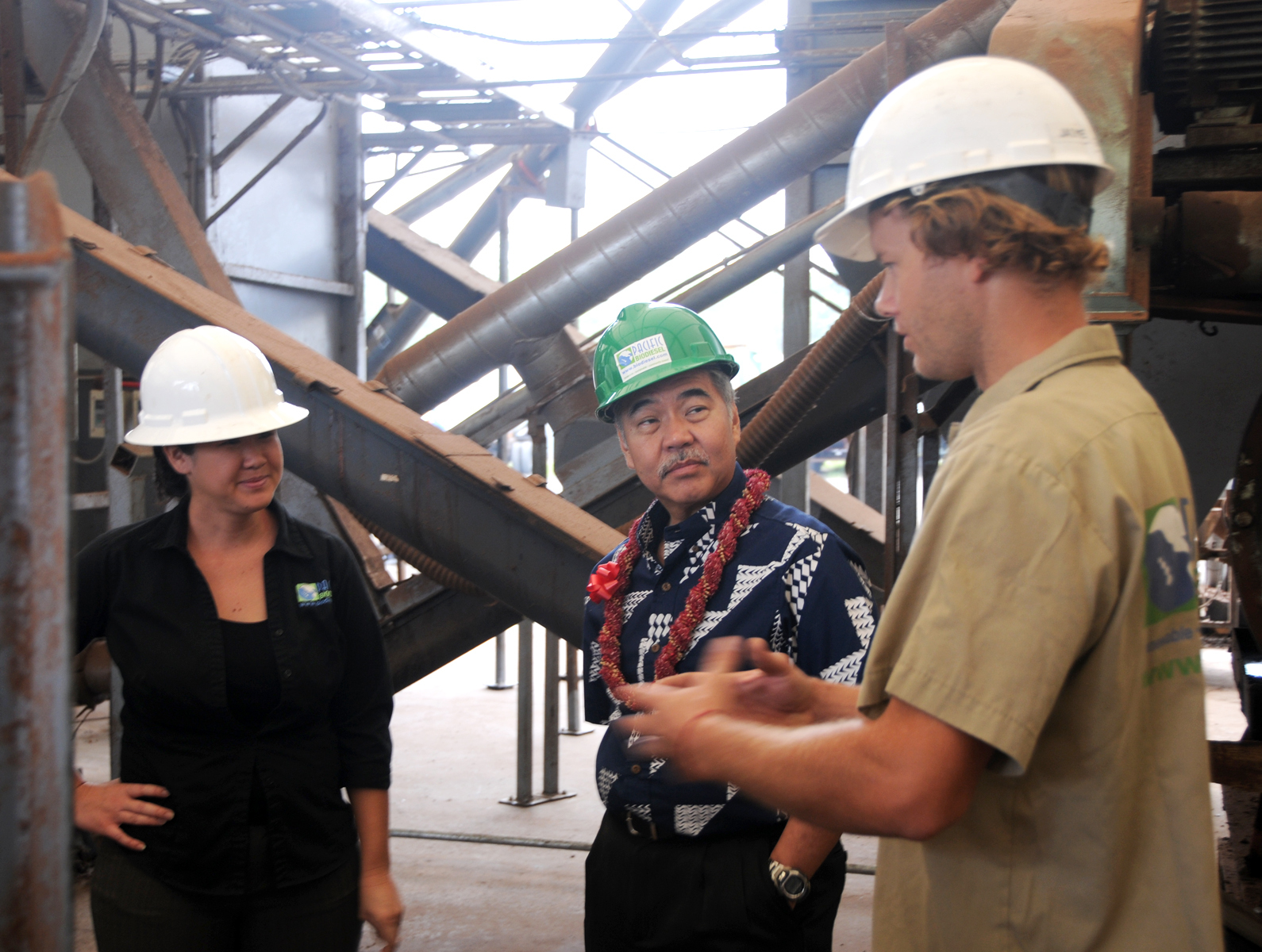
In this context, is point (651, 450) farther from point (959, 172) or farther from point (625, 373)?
point (959, 172)

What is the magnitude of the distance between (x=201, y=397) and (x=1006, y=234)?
Result: 166cm

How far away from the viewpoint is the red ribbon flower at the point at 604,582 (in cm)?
205

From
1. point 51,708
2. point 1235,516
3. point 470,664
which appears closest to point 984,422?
point 51,708

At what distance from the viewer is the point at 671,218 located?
495 cm

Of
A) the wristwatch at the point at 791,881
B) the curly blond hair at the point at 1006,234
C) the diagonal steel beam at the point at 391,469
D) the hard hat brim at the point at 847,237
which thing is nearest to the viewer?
the curly blond hair at the point at 1006,234

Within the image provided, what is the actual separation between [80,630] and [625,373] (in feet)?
3.94

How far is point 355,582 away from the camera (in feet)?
7.48

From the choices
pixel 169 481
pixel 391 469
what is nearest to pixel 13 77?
pixel 391 469

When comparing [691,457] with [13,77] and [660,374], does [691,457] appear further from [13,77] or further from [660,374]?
[13,77]

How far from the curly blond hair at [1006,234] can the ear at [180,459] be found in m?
1.60

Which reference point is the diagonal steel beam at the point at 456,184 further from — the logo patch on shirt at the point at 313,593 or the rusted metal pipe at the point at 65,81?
the logo patch on shirt at the point at 313,593

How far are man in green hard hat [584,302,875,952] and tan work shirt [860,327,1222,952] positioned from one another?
25.0 inches

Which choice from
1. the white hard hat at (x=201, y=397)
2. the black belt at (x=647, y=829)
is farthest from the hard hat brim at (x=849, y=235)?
the white hard hat at (x=201, y=397)

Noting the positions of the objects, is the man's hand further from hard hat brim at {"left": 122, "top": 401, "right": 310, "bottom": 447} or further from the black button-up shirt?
hard hat brim at {"left": 122, "top": 401, "right": 310, "bottom": 447}
